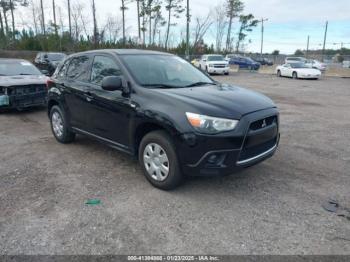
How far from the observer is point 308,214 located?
3.55 meters

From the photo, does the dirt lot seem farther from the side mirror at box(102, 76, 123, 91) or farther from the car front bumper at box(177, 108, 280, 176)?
the side mirror at box(102, 76, 123, 91)

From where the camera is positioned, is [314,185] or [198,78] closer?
[314,185]

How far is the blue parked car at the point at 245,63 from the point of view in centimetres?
3716

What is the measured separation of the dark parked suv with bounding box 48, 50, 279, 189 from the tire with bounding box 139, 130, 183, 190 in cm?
1

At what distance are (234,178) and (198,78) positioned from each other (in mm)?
1688

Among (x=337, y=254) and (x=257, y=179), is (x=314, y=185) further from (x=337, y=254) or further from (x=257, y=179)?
(x=337, y=254)

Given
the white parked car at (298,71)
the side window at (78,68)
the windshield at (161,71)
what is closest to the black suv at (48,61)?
the side window at (78,68)

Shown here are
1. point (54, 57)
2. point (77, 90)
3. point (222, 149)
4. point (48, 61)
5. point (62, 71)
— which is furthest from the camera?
point (54, 57)

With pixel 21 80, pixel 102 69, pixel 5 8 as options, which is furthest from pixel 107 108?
pixel 5 8

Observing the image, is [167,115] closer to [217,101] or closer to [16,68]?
[217,101]

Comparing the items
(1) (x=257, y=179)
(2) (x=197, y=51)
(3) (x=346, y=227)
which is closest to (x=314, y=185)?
(1) (x=257, y=179)

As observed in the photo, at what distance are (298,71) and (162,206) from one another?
2388 centimetres

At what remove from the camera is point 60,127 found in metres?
6.07

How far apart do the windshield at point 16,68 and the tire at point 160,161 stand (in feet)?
23.4
